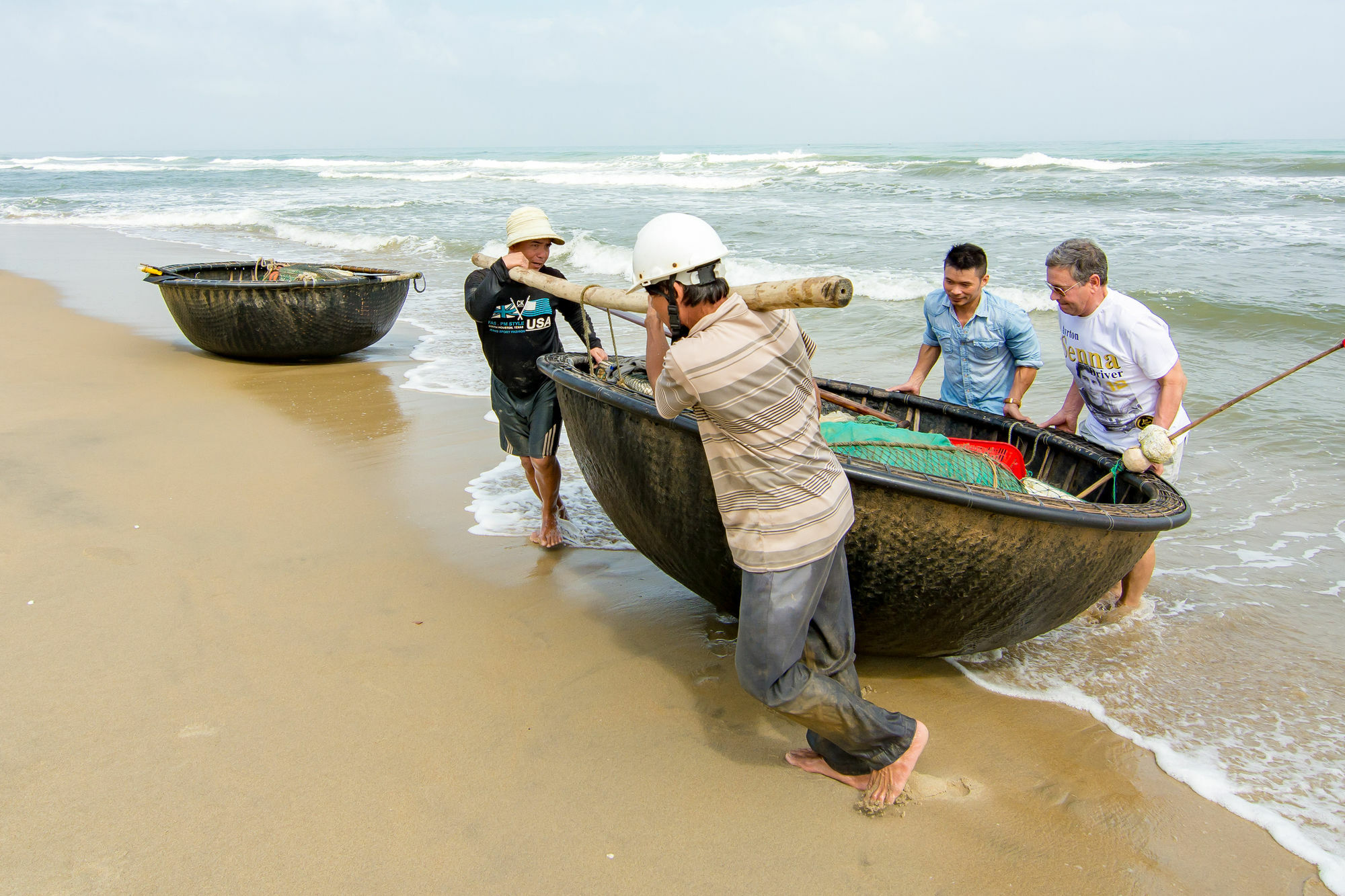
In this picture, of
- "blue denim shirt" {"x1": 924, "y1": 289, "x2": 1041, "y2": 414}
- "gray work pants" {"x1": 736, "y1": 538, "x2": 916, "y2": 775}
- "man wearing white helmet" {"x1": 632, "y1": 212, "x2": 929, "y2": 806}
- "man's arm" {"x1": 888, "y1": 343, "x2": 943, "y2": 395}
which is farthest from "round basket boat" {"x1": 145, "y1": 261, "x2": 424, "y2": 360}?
"gray work pants" {"x1": 736, "y1": 538, "x2": 916, "y2": 775}

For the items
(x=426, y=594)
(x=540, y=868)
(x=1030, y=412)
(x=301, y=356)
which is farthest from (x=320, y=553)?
(x=1030, y=412)

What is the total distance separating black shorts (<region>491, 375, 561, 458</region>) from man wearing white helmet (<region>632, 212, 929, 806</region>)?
6.12ft

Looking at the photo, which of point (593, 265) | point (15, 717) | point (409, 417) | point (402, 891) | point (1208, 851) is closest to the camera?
point (402, 891)

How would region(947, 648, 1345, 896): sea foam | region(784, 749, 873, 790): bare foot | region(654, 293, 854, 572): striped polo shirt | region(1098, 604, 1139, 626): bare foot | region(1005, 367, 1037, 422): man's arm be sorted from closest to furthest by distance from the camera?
region(654, 293, 854, 572): striped polo shirt → region(947, 648, 1345, 896): sea foam → region(784, 749, 873, 790): bare foot → region(1098, 604, 1139, 626): bare foot → region(1005, 367, 1037, 422): man's arm

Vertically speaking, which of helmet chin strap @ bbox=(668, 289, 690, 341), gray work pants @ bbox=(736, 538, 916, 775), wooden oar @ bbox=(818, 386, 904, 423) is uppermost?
helmet chin strap @ bbox=(668, 289, 690, 341)

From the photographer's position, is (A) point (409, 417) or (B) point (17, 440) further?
(A) point (409, 417)

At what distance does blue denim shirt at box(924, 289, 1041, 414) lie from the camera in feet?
14.7

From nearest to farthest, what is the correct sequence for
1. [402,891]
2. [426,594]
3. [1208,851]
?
[402,891]
[1208,851]
[426,594]

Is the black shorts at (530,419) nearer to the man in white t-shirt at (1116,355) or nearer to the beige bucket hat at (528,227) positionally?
the beige bucket hat at (528,227)

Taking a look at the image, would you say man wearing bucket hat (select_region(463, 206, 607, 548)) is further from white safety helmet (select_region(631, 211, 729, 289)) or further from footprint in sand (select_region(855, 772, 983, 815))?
footprint in sand (select_region(855, 772, 983, 815))

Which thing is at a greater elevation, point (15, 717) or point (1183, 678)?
point (15, 717)

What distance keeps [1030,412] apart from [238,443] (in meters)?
5.52

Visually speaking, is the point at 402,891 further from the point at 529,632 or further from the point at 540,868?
the point at 529,632

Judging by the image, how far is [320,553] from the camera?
14.4 feet
